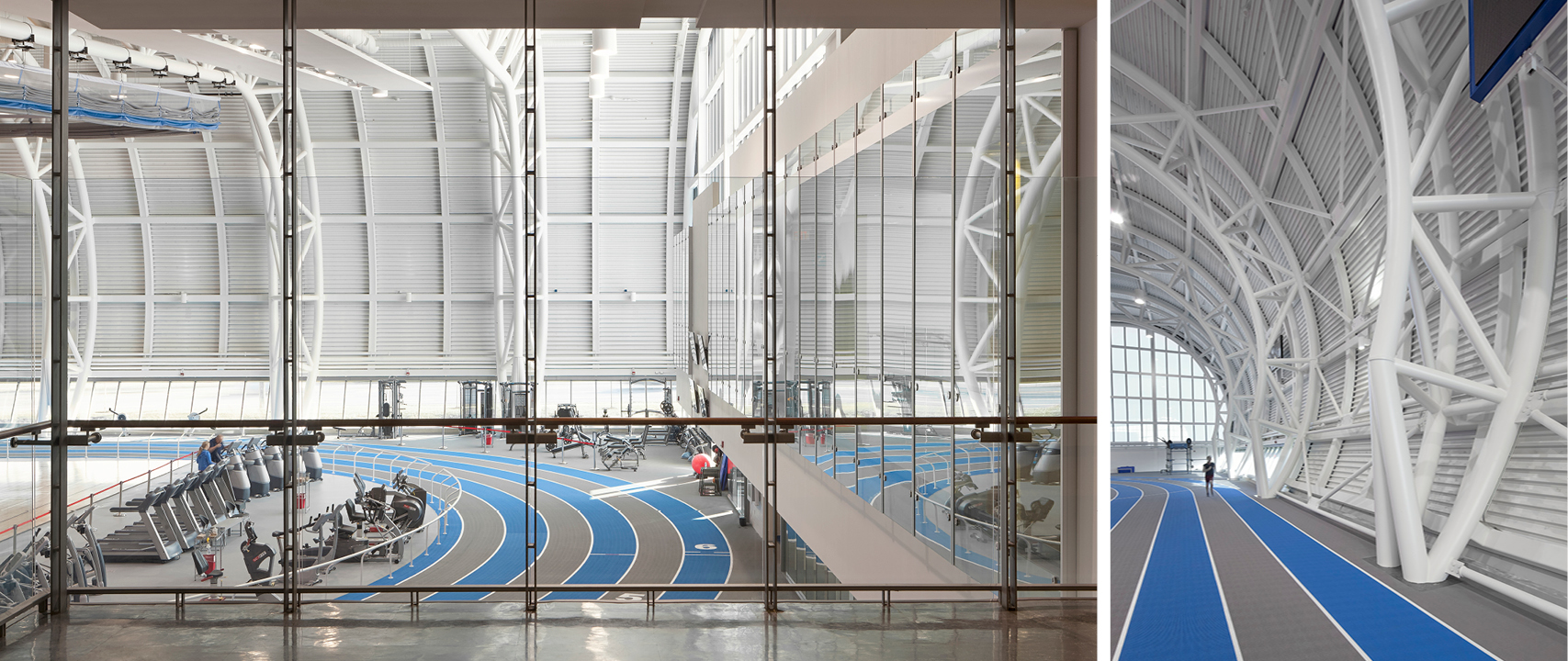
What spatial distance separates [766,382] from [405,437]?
1962mm

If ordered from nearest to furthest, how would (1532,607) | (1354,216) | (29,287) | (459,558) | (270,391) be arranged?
1. (1532,607)
2. (1354,216)
3. (29,287)
4. (270,391)
5. (459,558)

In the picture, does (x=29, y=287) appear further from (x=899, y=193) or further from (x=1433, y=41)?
(x=1433, y=41)

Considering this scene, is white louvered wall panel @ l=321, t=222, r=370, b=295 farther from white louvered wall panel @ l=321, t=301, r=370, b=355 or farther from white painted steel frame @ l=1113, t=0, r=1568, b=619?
white painted steel frame @ l=1113, t=0, r=1568, b=619

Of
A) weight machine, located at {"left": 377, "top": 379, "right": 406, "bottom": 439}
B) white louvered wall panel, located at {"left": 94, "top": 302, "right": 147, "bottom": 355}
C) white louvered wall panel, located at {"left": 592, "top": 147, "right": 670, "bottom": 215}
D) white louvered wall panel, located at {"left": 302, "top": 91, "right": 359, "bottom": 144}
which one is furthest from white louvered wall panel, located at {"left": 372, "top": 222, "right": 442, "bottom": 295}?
white louvered wall panel, located at {"left": 302, "top": 91, "right": 359, "bottom": 144}

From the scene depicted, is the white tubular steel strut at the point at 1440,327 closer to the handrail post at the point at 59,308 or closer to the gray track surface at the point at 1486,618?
the gray track surface at the point at 1486,618

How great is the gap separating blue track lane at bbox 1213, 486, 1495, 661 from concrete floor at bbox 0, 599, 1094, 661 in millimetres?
2954

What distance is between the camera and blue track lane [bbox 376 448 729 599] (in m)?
4.31

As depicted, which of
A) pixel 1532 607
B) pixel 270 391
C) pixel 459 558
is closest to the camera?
pixel 1532 607

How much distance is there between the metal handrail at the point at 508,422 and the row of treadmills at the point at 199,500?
6.9 inches

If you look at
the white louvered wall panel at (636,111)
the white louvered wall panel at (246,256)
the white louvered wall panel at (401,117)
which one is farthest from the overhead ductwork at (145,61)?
the white louvered wall panel at (246,256)

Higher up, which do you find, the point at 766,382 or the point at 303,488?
the point at 766,382

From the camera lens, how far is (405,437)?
425 cm

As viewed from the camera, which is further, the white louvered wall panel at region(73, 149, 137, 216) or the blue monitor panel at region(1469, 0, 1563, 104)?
the white louvered wall panel at region(73, 149, 137, 216)

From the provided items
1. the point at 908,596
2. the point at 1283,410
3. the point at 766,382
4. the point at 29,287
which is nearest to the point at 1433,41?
the point at 1283,410
